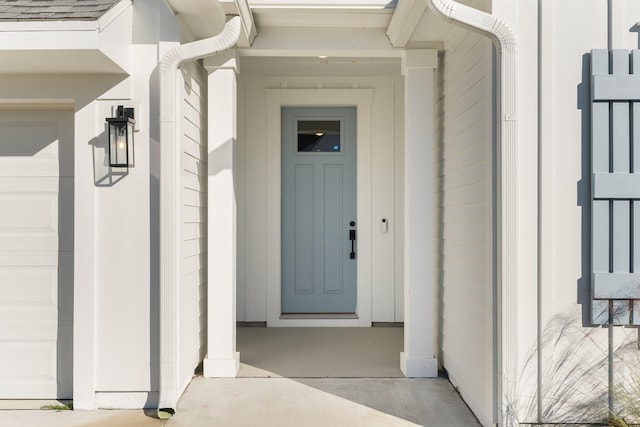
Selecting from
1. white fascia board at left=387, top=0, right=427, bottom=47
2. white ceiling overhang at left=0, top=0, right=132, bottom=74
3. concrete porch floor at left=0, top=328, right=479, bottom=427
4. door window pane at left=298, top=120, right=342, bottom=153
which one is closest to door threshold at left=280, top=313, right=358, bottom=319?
concrete porch floor at left=0, top=328, right=479, bottom=427

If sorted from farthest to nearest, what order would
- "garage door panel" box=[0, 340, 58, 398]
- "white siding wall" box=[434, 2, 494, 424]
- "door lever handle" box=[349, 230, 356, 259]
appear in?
"door lever handle" box=[349, 230, 356, 259]
"garage door panel" box=[0, 340, 58, 398]
"white siding wall" box=[434, 2, 494, 424]

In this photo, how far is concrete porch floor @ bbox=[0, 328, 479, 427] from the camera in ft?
9.15

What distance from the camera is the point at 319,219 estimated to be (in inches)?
201

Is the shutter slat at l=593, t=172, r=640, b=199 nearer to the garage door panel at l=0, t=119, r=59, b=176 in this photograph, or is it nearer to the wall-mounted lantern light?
the wall-mounted lantern light

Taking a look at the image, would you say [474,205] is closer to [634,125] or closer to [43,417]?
[634,125]

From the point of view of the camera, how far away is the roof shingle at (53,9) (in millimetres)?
2609

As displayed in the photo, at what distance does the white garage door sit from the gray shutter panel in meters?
3.00

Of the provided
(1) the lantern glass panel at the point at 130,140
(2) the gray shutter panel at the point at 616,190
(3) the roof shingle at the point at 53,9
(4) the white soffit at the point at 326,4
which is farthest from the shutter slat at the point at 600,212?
(3) the roof shingle at the point at 53,9

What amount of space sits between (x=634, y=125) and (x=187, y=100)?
8.37 feet

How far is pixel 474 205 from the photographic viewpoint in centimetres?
284

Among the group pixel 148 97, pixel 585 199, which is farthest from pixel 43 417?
pixel 585 199

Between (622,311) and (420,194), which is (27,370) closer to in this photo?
(420,194)

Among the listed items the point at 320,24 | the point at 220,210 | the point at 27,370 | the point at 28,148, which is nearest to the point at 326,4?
the point at 320,24

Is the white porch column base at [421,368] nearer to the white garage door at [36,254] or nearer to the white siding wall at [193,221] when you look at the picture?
the white siding wall at [193,221]
